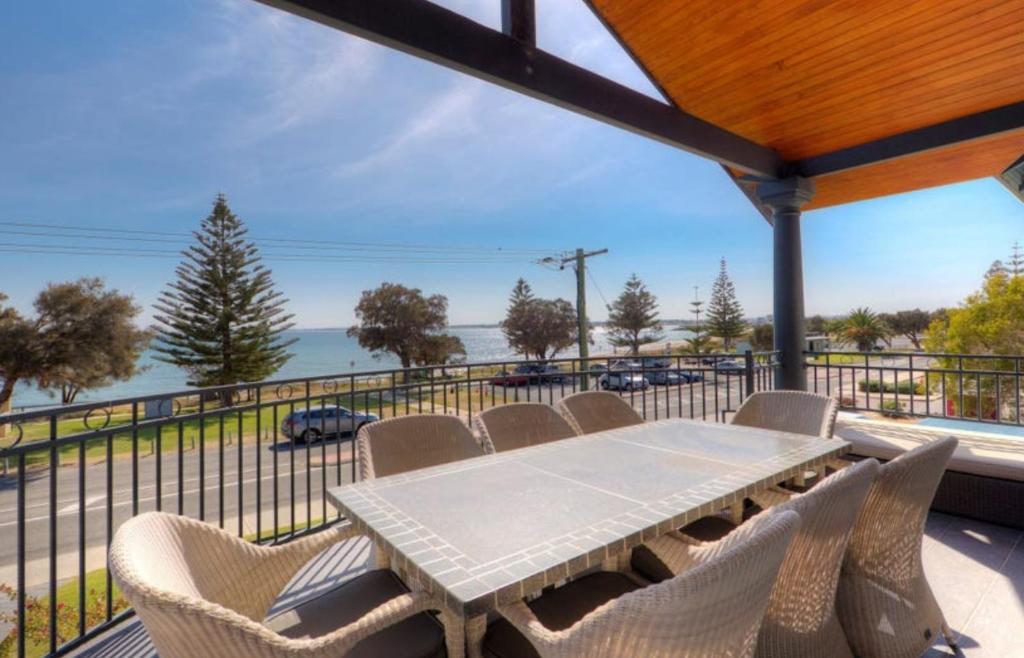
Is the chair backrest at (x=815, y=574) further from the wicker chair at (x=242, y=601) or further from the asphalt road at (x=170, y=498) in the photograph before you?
the asphalt road at (x=170, y=498)

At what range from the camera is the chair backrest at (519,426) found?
89.4 inches

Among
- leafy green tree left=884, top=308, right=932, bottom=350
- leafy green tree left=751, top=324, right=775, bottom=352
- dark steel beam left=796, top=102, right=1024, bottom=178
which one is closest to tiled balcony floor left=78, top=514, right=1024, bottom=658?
dark steel beam left=796, top=102, right=1024, bottom=178

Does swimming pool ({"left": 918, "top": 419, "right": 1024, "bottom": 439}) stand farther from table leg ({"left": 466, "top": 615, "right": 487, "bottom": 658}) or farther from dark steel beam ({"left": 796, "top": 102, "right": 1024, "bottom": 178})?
table leg ({"left": 466, "top": 615, "right": 487, "bottom": 658})

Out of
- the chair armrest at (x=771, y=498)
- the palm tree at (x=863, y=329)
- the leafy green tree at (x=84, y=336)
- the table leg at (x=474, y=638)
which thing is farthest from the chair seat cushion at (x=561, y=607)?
the leafy green tree at (x=84, y=336)

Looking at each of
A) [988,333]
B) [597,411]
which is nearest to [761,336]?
[988,333]

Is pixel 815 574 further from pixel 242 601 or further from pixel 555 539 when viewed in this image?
pixel 242 601

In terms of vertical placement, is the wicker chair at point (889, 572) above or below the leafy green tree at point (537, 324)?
below

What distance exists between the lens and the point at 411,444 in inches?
80.9

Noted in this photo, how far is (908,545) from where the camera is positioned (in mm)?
1481

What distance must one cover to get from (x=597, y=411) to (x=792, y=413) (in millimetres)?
1010

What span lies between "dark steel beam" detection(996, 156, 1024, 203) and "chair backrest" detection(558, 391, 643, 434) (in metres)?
4.75

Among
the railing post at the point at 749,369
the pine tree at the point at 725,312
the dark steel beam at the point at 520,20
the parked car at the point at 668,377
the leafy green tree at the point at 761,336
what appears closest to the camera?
the dark steel beam at the point at 520,20

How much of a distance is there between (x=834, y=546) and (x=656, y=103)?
2761 millimetres

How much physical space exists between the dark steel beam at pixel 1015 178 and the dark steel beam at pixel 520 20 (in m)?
4.90
